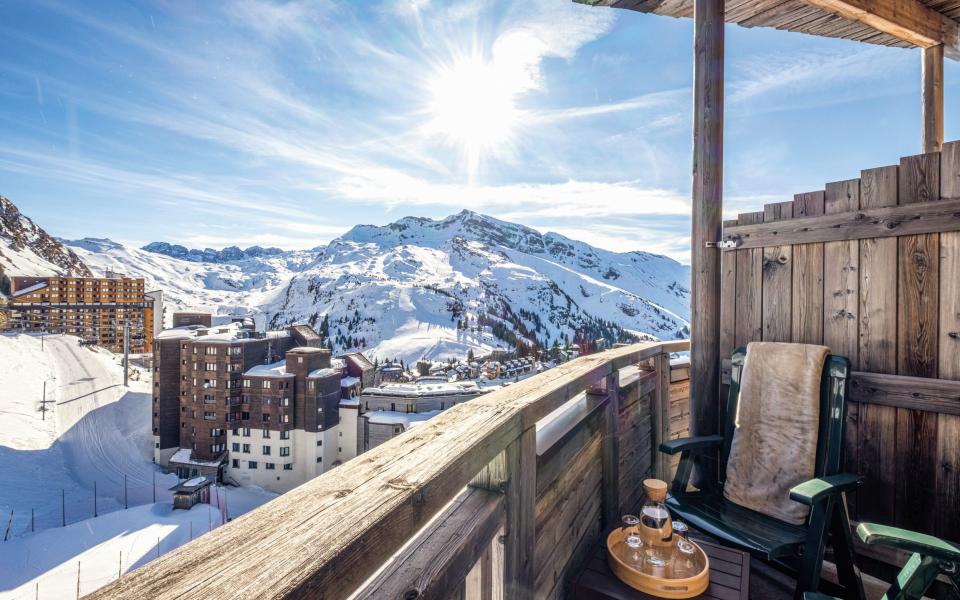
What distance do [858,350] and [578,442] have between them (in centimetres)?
189

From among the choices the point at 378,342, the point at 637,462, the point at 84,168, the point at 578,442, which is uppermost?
the point at 84,168

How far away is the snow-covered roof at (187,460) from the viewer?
24.3m

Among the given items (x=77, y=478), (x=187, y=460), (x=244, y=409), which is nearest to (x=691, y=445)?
(x=244, y=409)

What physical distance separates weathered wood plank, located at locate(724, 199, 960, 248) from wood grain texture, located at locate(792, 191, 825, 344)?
0.21ft

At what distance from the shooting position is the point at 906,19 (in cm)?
328

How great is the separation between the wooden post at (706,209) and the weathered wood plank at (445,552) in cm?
234

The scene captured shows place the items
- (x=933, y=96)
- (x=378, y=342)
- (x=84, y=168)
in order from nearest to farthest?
(x=933, y=96) < (x=84, y=168) < (x=378, y=342)

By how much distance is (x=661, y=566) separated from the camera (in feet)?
5.63

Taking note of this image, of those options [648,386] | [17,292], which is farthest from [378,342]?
[648,386]

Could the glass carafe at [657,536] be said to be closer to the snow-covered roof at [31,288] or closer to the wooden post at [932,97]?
the wooden post at [932,97]

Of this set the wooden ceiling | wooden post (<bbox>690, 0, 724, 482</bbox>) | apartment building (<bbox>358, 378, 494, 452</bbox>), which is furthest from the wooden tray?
apartment building (<bbox>358, 378, 494, 452</bbox>)

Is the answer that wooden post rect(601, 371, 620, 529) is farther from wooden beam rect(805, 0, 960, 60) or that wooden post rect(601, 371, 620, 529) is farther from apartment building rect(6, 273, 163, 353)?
apartment building rect(6, 273, 163, 353)

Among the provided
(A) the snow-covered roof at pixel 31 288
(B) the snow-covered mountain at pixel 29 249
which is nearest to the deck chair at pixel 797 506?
(A) the snow-covered roof at pixel 31 288

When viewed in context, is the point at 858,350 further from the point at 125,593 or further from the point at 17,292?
the point at 17,292
